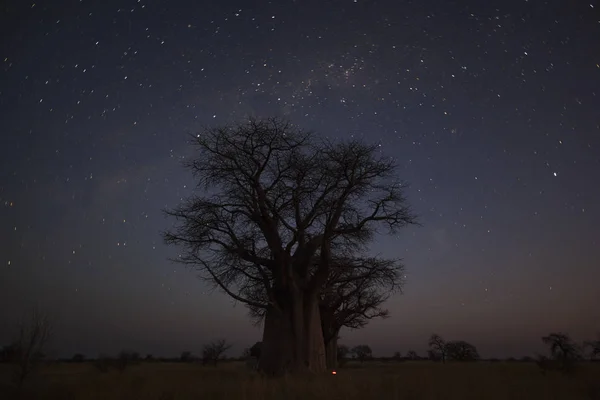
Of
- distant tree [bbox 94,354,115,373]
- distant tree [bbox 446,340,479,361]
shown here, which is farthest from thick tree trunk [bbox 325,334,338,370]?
distant tree [bbox 446,340,479,361]

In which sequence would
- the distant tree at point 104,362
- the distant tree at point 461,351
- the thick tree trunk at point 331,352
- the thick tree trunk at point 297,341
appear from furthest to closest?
the distant tree at point 461,351
the distant tree at point 104,362
the thick tree trunk at point 331,352
the thick tree trunk at point 297,341

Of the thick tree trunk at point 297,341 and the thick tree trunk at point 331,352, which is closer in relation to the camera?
the thick tree trunk at point 297,341

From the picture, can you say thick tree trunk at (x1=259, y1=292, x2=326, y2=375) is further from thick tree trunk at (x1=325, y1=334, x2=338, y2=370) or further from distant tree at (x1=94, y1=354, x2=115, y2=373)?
distant tree at (x1=94, y1=354, x2=115, y2=373)

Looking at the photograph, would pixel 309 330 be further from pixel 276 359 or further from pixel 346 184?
pixel 346 184

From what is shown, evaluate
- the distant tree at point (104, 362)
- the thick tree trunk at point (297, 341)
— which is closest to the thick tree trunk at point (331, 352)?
the thick tree trunk at point (297, 341)

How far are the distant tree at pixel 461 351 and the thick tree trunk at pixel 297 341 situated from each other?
52.6 metres

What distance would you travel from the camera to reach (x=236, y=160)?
1268cm

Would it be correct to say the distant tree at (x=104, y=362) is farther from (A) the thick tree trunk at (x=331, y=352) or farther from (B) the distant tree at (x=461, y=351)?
(B) the distant tree at (x=461, y=351)

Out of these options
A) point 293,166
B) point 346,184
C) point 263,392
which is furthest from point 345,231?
point 263,392


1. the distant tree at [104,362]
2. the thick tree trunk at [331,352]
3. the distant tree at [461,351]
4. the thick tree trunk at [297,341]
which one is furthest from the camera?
the distant tree at [461,351]

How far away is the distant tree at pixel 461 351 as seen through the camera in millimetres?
60938

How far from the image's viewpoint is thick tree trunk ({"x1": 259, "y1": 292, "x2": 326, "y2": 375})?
12.4 meters

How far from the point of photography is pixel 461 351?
6134 cm

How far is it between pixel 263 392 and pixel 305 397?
1.95ft
